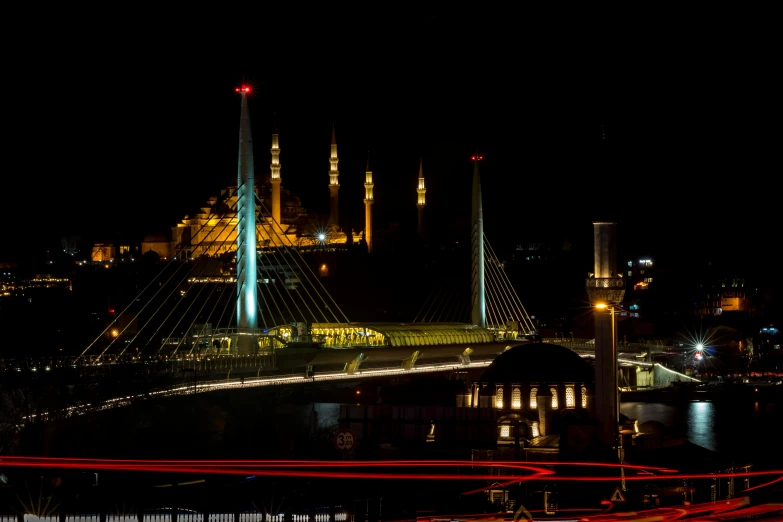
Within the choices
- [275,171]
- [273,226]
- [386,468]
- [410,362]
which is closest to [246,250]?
[410,362]

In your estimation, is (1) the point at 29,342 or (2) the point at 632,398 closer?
(1) the point at 29,342

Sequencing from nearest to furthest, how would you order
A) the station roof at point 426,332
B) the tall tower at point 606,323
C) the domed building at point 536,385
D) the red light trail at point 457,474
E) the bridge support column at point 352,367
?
the red light trail at point 457,474
the tall tower at point 606,323
the domed building at point 536,385
the bridge support column at point 352,367
the station roof at point 426,332

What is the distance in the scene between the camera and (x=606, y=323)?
120ft

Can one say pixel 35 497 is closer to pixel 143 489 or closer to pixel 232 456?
pixel 143 489

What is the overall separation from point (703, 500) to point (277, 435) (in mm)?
21417

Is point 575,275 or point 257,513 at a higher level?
point 575,275

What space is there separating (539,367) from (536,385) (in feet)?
2.93

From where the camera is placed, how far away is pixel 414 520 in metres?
23.6

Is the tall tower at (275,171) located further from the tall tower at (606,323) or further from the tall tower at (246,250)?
the tall tower at (606,323)

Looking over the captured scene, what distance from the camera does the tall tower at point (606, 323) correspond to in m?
36.4

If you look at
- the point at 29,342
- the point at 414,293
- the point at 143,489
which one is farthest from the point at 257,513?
the point at 414,293

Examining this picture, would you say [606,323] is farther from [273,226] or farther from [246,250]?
[273,226]

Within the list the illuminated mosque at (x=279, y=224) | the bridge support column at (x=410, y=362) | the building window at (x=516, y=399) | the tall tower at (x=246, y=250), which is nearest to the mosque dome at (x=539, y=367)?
the building window at (x=516, y=399)

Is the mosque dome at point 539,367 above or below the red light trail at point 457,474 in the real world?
above
